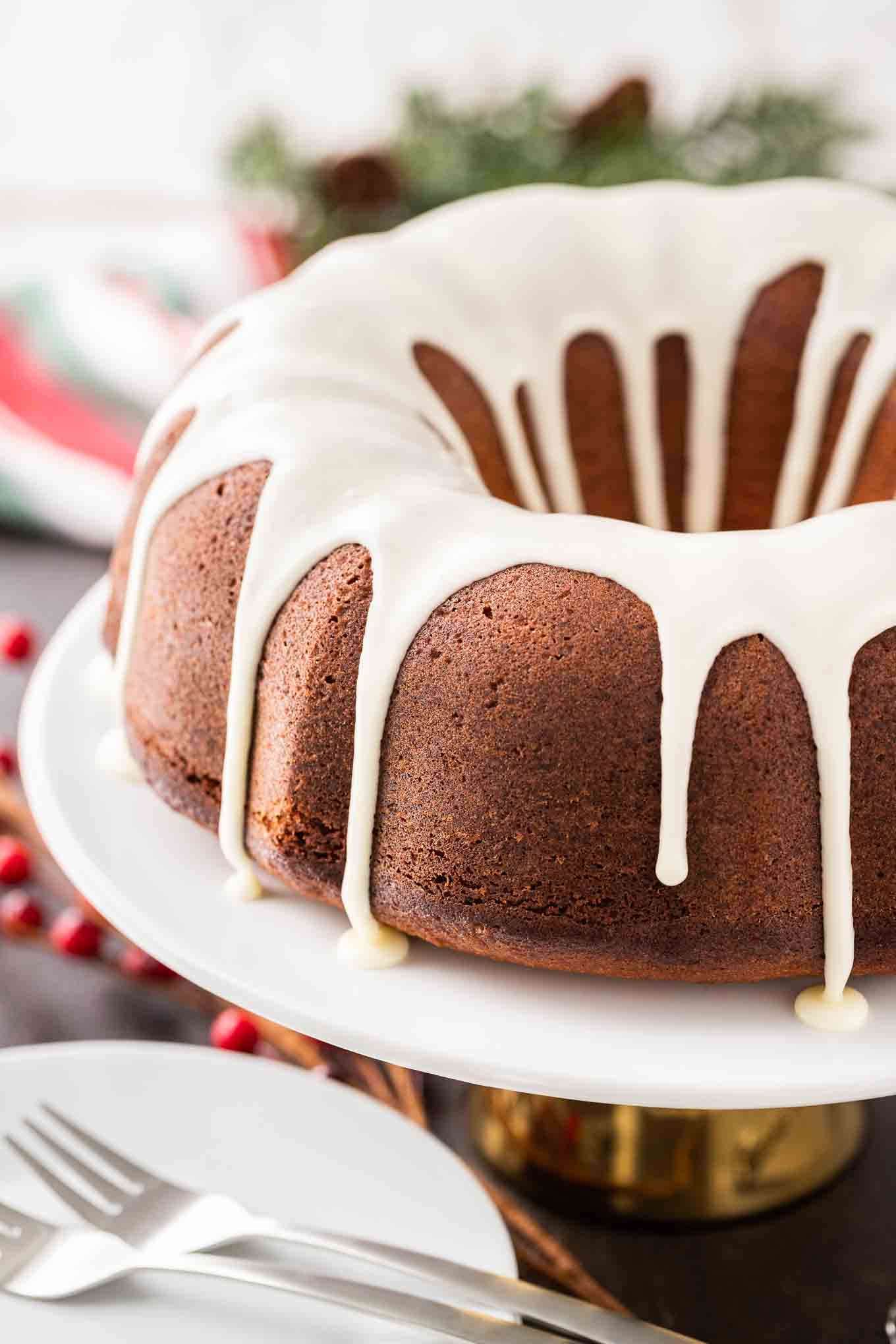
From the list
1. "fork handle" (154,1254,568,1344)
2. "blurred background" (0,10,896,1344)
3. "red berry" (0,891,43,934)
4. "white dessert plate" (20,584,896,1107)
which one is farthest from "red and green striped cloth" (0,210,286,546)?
"fork handle" (154,1254,568,1344)

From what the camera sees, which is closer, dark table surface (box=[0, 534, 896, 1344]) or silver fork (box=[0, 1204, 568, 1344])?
silver fork (box=[0, 1204, 568, 1344])

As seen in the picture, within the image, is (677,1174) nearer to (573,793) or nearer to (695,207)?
(573,793)

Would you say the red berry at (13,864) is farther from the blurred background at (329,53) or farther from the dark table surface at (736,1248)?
the blurred background at (329,53)

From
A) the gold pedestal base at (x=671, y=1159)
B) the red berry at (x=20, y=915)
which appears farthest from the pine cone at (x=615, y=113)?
the gold pedestal base at (x=671, y=1159)

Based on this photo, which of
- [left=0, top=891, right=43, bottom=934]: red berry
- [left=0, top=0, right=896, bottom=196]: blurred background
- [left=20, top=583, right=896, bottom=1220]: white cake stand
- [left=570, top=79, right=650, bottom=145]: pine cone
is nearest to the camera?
[left=20, top=583, right=896, bottom=1220]: white cake stand

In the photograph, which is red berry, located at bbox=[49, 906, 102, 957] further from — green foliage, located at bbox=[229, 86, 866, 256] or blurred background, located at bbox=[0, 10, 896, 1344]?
green foliage, located at bbox=[229, 86, 866, 256]

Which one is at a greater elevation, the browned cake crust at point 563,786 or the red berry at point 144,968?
the browned cake crust at point 563,786

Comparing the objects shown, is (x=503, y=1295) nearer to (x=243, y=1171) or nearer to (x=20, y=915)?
(x=243, y=1171)
